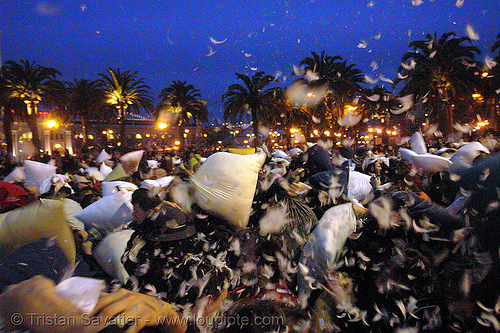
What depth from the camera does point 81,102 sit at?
22.2 meters

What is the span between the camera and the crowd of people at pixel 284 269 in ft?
4.00

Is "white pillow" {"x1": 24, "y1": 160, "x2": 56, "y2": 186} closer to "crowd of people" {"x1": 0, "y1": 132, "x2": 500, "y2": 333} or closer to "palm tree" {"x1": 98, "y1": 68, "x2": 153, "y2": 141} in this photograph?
"crowd of people" {"x1": 0, "y1": 132, "x2": 500, "y2": 333}

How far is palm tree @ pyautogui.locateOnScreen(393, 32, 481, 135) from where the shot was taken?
13094 millimetres

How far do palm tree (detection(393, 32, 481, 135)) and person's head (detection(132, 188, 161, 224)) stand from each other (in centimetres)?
1439

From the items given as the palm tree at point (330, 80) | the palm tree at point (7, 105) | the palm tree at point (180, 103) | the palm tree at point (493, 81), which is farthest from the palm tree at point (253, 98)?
the palm tree at point (7, 105)

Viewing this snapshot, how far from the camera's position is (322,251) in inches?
78.2

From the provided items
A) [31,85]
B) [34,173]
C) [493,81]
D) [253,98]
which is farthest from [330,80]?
[31,85]

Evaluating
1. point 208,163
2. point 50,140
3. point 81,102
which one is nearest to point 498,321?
point 208,163

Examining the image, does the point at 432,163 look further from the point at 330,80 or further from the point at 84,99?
the point at 84,99

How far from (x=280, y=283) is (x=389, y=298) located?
781 millimetres

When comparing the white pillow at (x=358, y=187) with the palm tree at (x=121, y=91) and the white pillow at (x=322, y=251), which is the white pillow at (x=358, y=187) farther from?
the palm tree at (x=121, y=91)

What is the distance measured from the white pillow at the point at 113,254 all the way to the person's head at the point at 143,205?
27.1 inches

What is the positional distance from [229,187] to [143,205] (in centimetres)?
76

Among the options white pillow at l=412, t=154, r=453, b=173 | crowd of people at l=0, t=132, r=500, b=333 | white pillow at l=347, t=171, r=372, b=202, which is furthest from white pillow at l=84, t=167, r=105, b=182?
white pillow at l=412, t=154, r=453, b=173
